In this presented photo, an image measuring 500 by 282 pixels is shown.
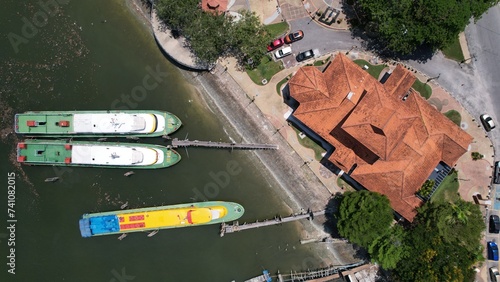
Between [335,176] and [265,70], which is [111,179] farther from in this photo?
[335,176]

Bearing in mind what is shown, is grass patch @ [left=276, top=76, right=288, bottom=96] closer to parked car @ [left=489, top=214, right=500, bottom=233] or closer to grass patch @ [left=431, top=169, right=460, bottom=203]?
grass patch @ [left=431, top=169, right=460, bottom=203]

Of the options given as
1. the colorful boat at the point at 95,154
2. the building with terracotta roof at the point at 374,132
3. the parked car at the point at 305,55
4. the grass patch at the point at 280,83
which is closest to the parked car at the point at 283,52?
A: the parked car at the point at 305,55

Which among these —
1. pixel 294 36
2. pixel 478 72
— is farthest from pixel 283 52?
pixel 478 72

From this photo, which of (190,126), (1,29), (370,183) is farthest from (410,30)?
(1,29)

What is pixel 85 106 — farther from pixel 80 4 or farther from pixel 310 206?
pixel 310 206

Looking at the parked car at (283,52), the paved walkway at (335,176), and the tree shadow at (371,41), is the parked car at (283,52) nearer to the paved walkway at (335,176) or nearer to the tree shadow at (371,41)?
the paved walkway at (335,176)

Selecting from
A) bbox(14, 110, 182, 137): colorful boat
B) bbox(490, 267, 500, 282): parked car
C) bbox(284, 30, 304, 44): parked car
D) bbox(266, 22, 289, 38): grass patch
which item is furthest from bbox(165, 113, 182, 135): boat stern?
bbox(490, 267, 500, 282): parked car
